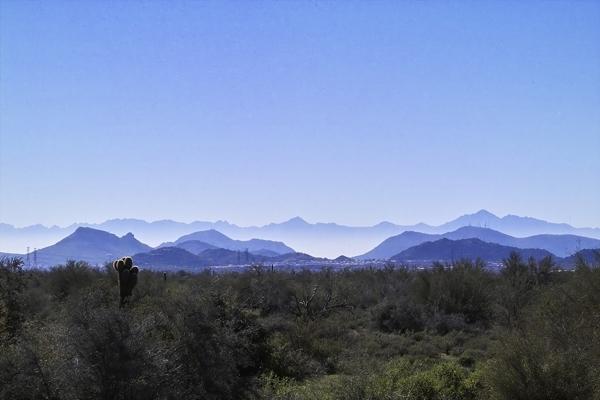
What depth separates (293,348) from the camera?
2083 centimetres

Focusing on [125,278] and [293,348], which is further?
[293,348]

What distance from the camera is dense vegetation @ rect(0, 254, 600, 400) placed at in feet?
34.1

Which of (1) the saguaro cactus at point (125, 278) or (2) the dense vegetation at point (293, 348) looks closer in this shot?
(2) the dense vegetation at point (293, 348)

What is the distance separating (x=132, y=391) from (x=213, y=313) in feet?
18.5

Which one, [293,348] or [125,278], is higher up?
[125,278]

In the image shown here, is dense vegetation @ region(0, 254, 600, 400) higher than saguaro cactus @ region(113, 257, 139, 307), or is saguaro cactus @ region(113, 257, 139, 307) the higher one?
saguaro cactus @ region(113, 257, 139, 307)

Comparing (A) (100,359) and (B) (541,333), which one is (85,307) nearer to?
(A) (100,359)

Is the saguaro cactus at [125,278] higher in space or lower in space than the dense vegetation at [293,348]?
higher

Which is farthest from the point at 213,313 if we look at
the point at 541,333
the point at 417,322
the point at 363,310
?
the point at 363,310

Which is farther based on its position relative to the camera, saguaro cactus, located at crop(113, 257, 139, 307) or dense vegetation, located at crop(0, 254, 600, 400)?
saguaro cactus, located at crop(113, 257, 139, 307)

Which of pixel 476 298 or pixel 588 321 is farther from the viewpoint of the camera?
pixel 476 298

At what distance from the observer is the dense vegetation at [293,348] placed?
34.1 feet

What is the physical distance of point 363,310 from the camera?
32656 mm

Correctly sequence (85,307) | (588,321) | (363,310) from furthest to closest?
(363,310), (588,321), (85,307)
